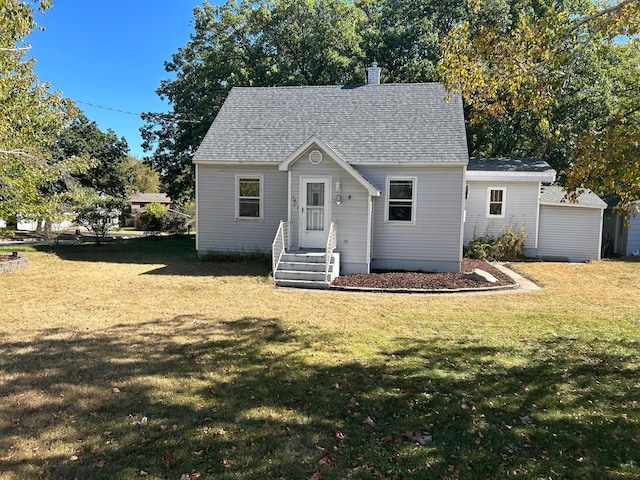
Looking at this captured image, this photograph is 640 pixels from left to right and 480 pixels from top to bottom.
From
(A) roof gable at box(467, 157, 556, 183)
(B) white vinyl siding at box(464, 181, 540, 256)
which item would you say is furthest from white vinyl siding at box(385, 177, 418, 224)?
(B) white vinyl siding at box(464, 181, 540, 256)

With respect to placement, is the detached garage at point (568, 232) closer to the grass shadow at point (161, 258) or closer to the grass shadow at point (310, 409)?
the grass shadow at point (161, 258)

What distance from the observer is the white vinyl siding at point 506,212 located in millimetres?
16266

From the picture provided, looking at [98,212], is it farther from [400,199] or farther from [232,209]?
[400,199]

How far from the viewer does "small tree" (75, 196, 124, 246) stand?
56.7ft

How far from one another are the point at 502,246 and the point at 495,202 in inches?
71.5

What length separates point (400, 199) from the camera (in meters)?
12.8

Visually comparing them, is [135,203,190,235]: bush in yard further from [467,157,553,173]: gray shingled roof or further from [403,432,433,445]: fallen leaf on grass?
[403,432,433,445]: fallen leaf on grass

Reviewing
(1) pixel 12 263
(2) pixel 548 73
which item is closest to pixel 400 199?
(2) pixel 548 73

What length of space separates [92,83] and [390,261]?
2018cm

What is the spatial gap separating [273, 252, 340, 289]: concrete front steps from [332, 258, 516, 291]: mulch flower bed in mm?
324

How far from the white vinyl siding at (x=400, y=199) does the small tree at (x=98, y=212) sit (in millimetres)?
11891

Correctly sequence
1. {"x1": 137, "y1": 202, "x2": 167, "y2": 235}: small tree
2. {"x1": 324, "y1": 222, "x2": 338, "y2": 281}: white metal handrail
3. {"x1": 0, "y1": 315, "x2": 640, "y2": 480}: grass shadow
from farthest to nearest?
1. {"x1": 137, "y1": 202, "x2": 167, "y2": 235}: small tree
2. {"x1": 324, "y1": 222, "x2": 338, "y2": 281}: white metal handrail
3. {"x1": 0, "y1": 315, "x2": 640, "y2": 480}: grass shadow

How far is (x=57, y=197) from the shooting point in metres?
12.6

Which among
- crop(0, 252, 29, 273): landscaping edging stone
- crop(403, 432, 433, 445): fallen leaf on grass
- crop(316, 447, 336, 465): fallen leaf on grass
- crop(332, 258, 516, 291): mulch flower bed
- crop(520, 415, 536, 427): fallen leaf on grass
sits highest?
crop(0, 252, 29, 273): landscaping edging stone
